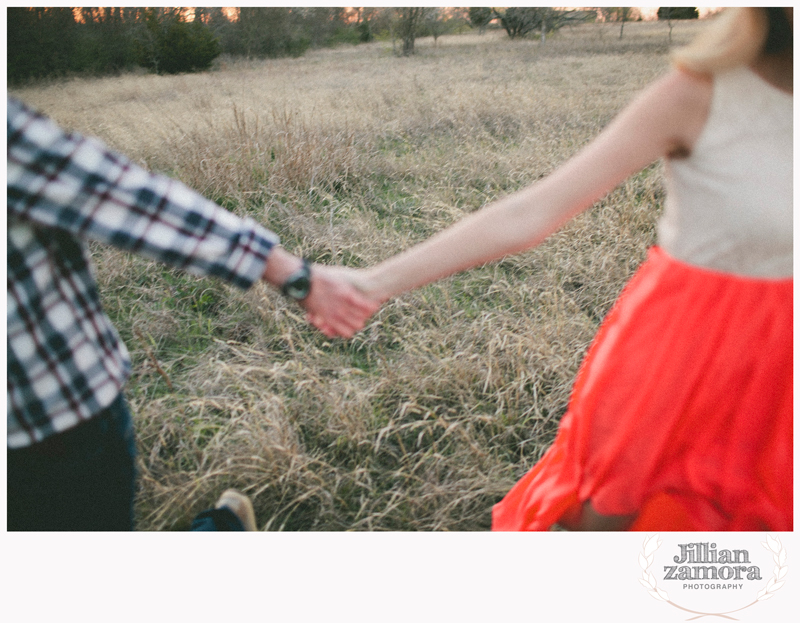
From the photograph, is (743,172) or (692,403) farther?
(692,403)

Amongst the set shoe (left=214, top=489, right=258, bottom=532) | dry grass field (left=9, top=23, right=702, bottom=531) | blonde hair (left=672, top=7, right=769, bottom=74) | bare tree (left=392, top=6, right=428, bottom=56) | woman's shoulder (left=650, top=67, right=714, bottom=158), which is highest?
bare tree (left=392, top=6, right=428, bottom=56)

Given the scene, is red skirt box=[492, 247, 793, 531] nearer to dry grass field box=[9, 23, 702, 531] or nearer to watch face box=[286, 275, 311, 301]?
dry grass field box=[9, 23, 702, 531]

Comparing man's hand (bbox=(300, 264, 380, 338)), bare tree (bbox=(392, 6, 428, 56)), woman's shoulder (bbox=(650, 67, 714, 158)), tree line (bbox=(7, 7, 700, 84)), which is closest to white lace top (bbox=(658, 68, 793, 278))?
woman's shoulder (bbox=(650, 67, 714, 158))

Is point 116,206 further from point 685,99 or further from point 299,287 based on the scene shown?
point 685,99

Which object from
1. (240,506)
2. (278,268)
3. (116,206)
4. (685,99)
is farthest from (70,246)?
(685,99)

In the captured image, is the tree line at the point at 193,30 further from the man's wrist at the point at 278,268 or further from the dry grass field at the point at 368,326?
the man's wrist at the point at 278,268

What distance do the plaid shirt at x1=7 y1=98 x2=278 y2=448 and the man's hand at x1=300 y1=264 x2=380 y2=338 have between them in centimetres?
29

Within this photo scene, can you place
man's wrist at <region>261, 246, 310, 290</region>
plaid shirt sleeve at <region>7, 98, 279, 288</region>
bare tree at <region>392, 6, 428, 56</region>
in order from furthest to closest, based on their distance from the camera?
bare tree at <region>392, 6, 428, 56</region>, man's wrist at <region>261, 246, 310, 290</region>, plaid shirt sleeve at <region>7, 98, 279, 288</region>

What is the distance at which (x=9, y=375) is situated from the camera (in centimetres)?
77

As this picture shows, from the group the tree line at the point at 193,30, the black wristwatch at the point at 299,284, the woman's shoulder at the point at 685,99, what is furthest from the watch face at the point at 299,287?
the tree line at the point at 193,30

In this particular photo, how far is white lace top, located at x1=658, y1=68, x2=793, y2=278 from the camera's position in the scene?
0.74 m

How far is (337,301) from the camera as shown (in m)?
1.20

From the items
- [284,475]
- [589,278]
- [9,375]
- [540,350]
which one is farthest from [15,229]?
[589,278]

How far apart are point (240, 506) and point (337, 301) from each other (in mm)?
709
